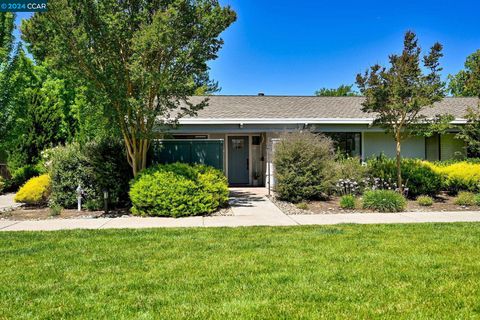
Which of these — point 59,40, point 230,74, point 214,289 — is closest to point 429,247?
point 214,289

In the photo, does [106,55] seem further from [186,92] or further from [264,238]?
[264,238]

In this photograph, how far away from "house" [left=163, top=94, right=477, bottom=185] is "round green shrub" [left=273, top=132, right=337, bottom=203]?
371 cm

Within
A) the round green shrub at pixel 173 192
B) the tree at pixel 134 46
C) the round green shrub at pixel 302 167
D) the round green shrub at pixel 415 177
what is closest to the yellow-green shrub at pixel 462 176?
the round green shrub at pixel 415 177

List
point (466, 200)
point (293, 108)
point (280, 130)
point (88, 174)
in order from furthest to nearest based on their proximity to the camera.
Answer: point (293, 108) < point (280, 130) < point (466, 200) < point (88, 174)

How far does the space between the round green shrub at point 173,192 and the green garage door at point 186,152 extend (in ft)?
4.72

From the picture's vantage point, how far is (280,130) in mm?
15250

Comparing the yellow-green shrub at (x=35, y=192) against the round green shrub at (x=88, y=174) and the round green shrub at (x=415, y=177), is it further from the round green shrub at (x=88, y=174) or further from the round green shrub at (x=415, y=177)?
the round green shrub at (x=415, y=177)

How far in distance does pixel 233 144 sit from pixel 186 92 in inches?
284

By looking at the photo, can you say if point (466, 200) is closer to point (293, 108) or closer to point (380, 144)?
point (380, 144)

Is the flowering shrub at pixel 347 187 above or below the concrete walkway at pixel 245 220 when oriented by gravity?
above

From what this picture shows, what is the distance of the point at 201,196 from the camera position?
942 cm

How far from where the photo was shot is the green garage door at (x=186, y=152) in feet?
36.7

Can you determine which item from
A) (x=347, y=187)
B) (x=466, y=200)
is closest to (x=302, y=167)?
(x=347, y=187)

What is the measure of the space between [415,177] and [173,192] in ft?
24.3
